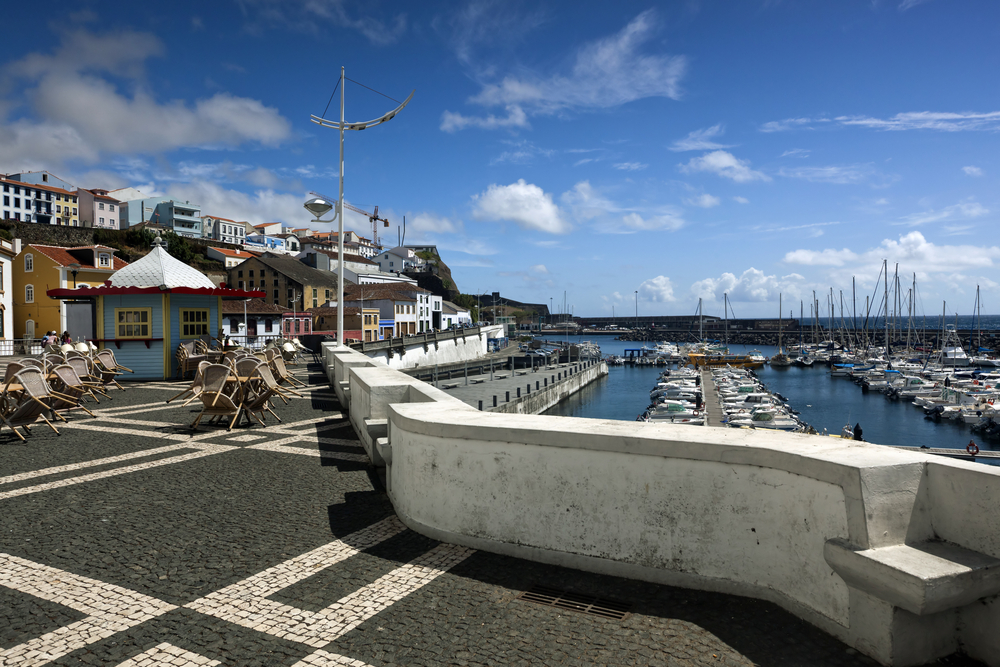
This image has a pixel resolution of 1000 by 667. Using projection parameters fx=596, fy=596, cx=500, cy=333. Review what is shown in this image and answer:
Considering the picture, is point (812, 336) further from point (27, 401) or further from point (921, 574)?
point (921, 574)

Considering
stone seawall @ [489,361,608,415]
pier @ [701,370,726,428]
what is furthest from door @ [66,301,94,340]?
pier @ [701,370,726,428]

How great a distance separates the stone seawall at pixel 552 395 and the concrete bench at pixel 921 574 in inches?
1036

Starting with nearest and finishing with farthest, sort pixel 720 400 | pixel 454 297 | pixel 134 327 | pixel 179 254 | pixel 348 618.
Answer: pixel 348 618 → pixel 134 327 → pixel 720 400 → pixel 179 254 → pixel 454 297

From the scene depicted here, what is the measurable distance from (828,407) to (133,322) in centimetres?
5834

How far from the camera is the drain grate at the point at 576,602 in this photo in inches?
131

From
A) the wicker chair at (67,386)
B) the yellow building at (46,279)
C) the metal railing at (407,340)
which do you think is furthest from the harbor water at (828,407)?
the yellow building at (46,279)

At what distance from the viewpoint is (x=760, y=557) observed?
3.32 meters

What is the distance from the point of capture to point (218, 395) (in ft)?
29.6

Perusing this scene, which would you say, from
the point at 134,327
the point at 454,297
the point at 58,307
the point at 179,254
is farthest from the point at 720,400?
the point at 454,297

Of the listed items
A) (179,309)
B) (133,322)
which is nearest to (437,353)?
(179,309)

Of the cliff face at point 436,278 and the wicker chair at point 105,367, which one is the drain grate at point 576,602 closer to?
the wicker chair at point 105,367

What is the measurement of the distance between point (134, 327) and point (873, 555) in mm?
19036

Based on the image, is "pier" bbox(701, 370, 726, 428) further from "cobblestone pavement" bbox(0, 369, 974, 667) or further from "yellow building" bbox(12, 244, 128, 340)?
"yellow building" bbox(12, 244, 128, 340)

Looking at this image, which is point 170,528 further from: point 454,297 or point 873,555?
point 454,297
